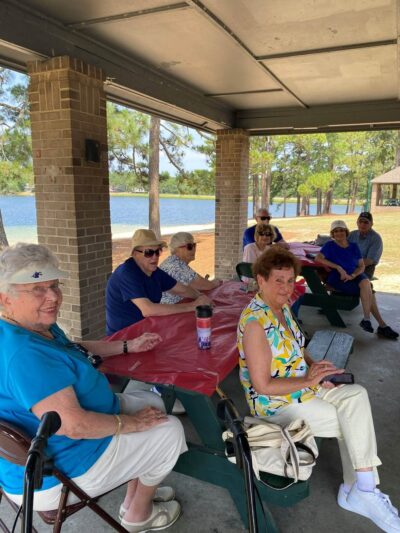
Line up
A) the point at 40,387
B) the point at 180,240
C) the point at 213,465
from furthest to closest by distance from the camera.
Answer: the point at 180,240, the point at 213,465, the point at 40,387

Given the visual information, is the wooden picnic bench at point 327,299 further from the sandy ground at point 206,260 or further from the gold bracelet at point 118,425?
the gold bracelet at point 118,425

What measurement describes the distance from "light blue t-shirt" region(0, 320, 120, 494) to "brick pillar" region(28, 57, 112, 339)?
2.21 meters

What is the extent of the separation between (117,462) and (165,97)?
4.44m

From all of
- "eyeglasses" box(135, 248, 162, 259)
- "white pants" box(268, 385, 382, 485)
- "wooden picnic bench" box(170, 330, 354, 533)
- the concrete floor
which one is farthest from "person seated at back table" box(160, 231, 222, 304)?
"white pants" box(268, 385, 382, 485)

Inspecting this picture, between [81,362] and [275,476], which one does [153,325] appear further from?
[275,476]

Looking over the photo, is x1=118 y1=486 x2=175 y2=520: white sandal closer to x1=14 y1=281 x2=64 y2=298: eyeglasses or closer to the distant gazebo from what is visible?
x1=14 y1=281 x2=64 y2=298: eyeglasses

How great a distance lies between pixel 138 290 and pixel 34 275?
1.17 meters

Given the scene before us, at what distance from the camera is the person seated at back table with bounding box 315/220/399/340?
194 inches

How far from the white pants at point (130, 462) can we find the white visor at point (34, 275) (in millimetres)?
717

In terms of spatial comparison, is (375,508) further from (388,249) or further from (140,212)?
(140,212)

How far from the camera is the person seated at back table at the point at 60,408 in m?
1.43

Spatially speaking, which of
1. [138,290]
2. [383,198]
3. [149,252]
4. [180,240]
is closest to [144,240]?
[149,252]

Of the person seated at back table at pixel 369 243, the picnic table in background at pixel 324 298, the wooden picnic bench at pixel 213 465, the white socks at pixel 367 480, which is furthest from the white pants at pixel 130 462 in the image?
the person seated at back table at pixel 369 243

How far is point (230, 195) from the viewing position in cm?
708
